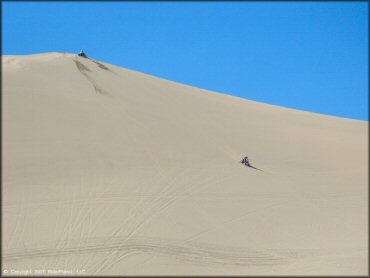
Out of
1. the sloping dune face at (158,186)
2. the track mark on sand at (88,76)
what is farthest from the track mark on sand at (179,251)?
the track mark on sand at (88,76)

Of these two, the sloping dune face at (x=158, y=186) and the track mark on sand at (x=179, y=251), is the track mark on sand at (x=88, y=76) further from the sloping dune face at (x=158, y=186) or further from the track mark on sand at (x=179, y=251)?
the track mark on sand at (x=179, y=251)

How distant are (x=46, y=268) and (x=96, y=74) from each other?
13.6 metres

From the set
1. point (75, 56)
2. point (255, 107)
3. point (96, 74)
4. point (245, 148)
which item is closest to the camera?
point (245, 148)

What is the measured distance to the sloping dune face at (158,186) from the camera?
1100 cm

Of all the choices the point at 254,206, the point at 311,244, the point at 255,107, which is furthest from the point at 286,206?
the point at 255,107

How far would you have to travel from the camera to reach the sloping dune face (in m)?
11.0

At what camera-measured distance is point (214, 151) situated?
17.9 meters

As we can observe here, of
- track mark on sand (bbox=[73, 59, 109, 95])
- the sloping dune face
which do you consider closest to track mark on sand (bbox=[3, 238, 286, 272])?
the sloping dune face

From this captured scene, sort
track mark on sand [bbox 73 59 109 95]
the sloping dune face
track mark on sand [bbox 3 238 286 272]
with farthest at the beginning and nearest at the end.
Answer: track mark on sand [bbox 73 59 109 95]
the sloping dune face
track mark on sand [bbox 3 238 286 272]

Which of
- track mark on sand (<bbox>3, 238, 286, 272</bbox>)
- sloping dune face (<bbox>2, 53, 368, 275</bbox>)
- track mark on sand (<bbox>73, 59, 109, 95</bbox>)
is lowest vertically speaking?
track mark on sand (<bbox>3, 238, 286, 272</bbox>)

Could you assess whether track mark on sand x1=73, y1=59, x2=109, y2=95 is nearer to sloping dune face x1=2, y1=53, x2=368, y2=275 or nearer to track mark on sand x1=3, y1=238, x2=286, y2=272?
sloping dune face x1=2, y1=53, x2=368, y2=275

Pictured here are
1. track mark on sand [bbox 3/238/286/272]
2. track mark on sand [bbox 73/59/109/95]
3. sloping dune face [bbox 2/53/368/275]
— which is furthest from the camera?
track mark on sand [bbox 73/59/109/95]

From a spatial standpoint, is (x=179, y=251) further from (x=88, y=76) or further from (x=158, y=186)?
(x=88, y=76)

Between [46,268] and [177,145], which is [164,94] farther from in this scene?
[46,268]
